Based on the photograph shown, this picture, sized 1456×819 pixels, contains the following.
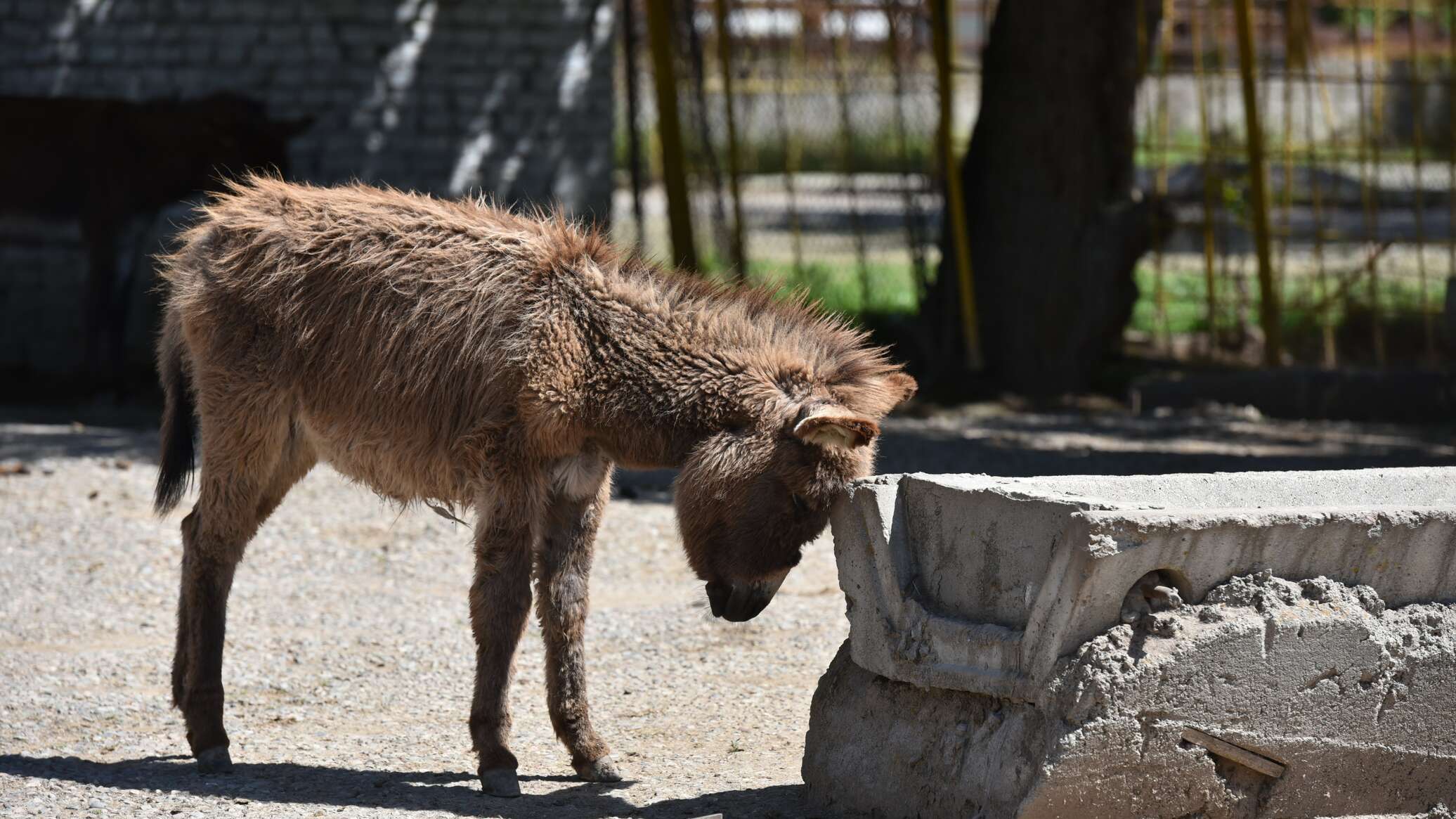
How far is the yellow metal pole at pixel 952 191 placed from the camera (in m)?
10.4

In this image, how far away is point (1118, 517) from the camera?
3266 mm

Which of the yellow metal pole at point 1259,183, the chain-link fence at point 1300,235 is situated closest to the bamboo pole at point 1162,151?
the chain-link fence at point 1300,235

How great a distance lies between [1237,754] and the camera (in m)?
3.47

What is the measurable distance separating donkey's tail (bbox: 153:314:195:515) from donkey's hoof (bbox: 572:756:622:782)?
1604 millimetres

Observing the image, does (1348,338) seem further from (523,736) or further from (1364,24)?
(1364,24)

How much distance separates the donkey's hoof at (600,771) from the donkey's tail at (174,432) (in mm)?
1604

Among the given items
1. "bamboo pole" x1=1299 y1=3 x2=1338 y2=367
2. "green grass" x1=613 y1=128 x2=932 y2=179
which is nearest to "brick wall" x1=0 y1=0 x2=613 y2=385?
"green grass" x1=613 y1=128 x2=932 y2=179

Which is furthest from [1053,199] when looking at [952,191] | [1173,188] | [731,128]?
[1173,188]

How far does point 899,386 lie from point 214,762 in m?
2.24

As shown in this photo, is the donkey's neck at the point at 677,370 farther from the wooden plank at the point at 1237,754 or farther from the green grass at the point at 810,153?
the green grass at the point at 810,153

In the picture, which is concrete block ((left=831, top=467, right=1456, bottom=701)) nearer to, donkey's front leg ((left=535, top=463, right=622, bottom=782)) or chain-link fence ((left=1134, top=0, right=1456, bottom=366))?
donkey's front leg ((left=535, top=463, right=622, bottom=782))

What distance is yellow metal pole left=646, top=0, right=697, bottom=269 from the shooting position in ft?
34.9

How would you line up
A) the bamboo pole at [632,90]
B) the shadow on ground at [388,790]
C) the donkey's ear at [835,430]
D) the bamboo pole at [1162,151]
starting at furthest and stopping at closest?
the bamboo pole at [632,90]
the bamboo pole at [1162,151]
the shadow on ground at [388,790]
the donkey's ear at [835,430]

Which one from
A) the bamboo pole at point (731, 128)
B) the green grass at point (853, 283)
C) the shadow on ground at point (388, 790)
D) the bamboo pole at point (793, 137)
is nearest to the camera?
the shadow on ground at point (388, 790)
